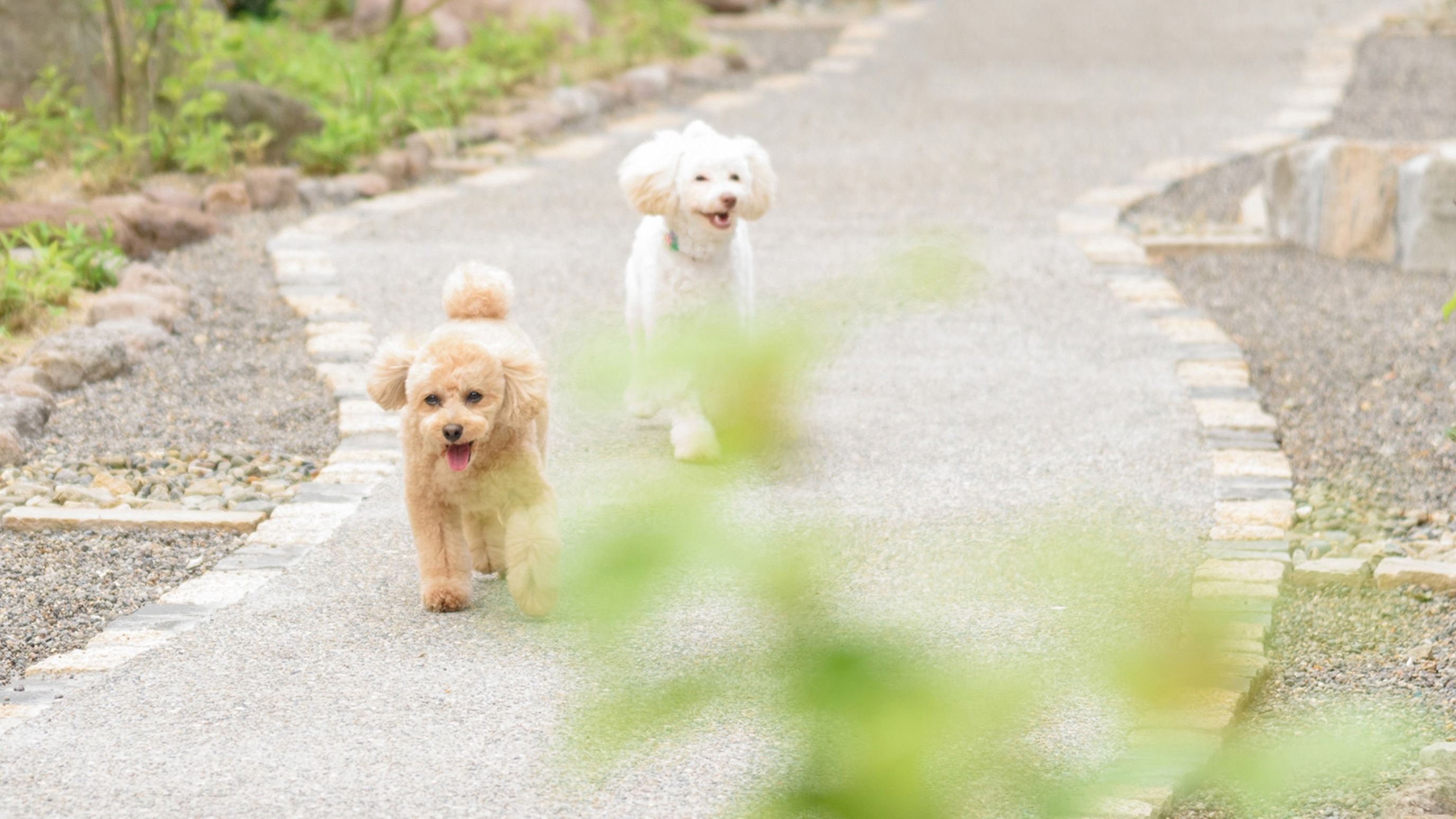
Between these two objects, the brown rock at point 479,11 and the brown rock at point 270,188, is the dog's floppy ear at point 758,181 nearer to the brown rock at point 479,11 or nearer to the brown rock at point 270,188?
the brown rock at point 270,188

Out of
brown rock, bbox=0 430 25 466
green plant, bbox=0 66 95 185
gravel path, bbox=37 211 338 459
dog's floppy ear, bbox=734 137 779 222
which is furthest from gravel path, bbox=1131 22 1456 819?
green plant, bbox=0 66 95 185

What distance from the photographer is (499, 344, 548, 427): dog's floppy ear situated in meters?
3.53

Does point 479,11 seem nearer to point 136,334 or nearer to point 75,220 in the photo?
point 75,220

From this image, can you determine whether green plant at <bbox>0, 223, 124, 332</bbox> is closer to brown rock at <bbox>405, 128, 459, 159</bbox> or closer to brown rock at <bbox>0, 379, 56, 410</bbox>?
brown rock at <bbox>0, 379, 56, 410</bbox>

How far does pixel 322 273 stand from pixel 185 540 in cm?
280

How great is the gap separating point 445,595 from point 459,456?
0.40 meters

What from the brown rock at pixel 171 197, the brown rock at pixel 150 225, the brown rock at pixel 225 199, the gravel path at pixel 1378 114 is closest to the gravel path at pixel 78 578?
the brown rock at pixel 150 225

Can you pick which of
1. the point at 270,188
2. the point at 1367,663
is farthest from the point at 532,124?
the point at 1367,663

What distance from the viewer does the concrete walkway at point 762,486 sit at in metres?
1.80

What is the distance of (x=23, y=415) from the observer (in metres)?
5.08

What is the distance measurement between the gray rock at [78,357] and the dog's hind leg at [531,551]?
249 cm

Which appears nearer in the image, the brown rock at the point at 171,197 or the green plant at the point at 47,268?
the green plant at the point at 47,268

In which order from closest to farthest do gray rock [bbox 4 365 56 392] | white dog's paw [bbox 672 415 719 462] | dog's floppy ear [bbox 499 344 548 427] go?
white dog's paw [bbox 672 415 719 462]
dog's floppy ear [bbox 499 344 548 427]
gray rock [bbox 4 365 56 392]

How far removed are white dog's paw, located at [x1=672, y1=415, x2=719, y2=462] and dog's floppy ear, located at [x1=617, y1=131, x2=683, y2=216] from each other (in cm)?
271
